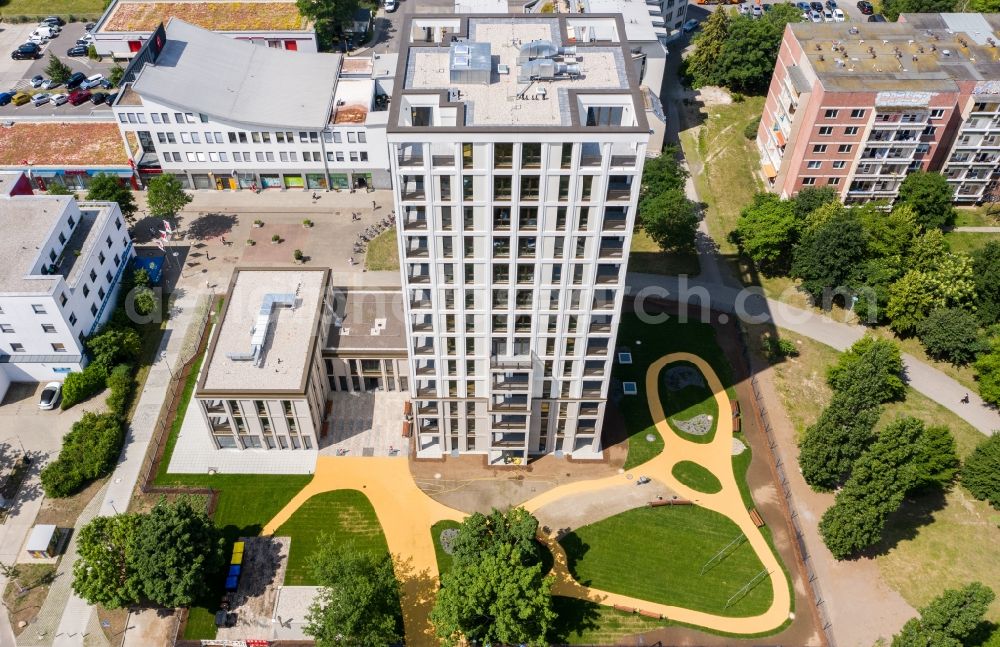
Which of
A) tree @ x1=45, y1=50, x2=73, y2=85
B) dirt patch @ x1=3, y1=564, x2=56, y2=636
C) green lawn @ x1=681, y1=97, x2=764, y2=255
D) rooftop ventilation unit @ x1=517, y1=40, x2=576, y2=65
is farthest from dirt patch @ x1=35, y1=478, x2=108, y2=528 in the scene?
tree @ x1=45, y1=50, x2=73, y2=85

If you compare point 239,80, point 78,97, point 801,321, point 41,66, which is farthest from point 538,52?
point 41,66

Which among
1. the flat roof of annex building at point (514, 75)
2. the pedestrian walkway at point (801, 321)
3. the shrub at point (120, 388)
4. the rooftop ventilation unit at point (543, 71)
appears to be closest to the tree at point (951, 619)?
the pedestrian walkway at point (801, 321)

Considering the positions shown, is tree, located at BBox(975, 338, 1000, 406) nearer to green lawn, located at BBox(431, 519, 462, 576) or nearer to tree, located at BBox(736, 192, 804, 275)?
tree, located at BBox(736, 192, 804, 275)

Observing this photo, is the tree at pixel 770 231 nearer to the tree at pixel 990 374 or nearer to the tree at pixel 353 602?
the tree at pixel 990 374

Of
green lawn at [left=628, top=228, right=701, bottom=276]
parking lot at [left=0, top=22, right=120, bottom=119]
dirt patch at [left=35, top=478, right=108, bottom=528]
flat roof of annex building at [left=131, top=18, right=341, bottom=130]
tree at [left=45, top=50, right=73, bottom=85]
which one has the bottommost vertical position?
dirt patch at [left=35, top=478, right=108, bottom=528]

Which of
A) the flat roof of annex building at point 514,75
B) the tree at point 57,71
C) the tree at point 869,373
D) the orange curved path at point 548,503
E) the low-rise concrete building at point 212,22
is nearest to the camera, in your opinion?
the flat roof of annex building at point 514,75

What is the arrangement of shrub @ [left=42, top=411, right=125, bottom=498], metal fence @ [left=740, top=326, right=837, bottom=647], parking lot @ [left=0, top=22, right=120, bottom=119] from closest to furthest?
1. metal fence @ [left=740, top=326, right=837, bottom=647]
2. shrub @ [left=42, top=411, right=125, bottom=498]
3. parking lot @ [left=0, top=22, right=120, bottom=119]
